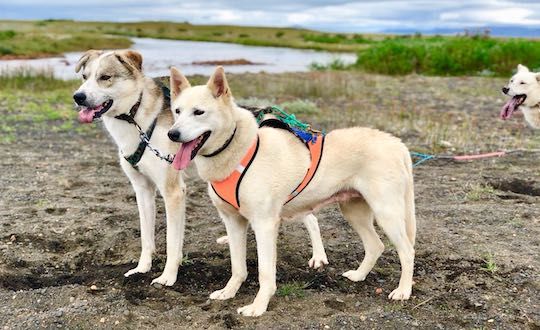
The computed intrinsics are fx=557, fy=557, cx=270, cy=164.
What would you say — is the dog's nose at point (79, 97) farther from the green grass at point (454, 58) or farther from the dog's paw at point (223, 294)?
the green grass at point (454, 58)

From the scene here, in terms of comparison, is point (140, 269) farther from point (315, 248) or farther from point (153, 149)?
point (315, 248)

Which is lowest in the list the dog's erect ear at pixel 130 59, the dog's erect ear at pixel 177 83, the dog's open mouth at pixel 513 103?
the dog's open mouth at pixel 513 103

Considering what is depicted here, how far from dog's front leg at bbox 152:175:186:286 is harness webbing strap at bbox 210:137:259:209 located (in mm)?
682

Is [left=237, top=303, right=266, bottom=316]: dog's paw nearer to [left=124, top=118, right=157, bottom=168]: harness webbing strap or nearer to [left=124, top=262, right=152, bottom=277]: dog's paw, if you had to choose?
[left=124, top=262, right=152, bottom=277]: dog's paw

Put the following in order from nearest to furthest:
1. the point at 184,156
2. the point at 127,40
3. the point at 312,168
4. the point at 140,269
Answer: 1. the point at 184,156
2. the point at 312,168
3. the point at 140,269
4. the point at 127,40

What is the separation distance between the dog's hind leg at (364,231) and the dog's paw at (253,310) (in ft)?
3.46

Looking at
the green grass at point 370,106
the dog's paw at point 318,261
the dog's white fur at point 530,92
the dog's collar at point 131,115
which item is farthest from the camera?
the green grass at point 370,106

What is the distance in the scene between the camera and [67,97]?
17.5 meters

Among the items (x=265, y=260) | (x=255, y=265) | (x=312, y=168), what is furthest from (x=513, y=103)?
(x=265, y=260)

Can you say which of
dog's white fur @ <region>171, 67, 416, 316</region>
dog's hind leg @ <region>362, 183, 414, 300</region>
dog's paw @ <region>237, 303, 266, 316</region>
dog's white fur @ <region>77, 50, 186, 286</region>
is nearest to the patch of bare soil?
dog's paw @ <region>237, 303, 266, 316</region>

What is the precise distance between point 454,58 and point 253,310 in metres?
25.7

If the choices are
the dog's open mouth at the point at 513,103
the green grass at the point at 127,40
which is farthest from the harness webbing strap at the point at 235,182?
the green grass at the point at 127,40

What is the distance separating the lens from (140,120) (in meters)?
4.86

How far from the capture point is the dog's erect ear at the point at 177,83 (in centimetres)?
427
